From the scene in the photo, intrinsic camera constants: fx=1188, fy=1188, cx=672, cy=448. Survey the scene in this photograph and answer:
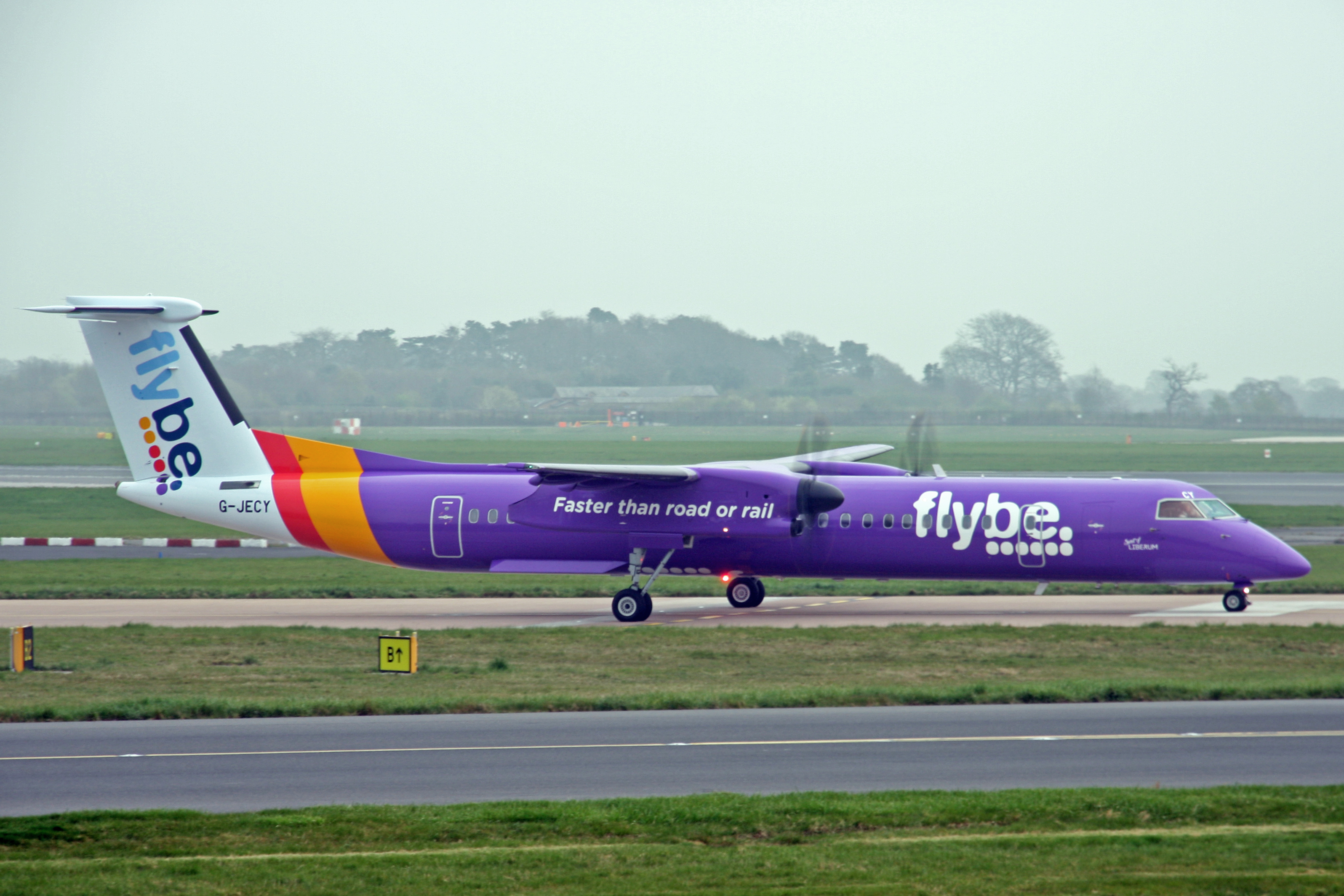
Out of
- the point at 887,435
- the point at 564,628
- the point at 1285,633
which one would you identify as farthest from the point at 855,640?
the point at 887,435

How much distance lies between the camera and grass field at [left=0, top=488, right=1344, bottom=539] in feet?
136

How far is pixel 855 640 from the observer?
21.1 m

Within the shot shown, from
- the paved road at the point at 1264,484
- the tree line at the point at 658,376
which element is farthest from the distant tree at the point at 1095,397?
the paved road at the point at 1264,484

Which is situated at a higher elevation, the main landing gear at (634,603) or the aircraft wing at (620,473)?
the aircraft wing at (620,473)

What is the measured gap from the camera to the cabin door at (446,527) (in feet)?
83.2

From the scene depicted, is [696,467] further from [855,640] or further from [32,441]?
[32,441]

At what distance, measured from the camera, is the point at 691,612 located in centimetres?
2609

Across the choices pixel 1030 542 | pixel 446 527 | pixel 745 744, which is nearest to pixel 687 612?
pixel 446 527

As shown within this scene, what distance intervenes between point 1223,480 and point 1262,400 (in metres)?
61.7

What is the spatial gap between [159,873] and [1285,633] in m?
18.9

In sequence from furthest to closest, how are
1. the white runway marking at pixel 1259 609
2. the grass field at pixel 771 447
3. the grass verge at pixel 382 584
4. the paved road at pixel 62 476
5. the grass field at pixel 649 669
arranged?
1. the grass field at pixel 771 447
2. the paved road at pixel 62 476
3. the grass verge at pixel 382 584
4. the white runway marking at pixel 1259 609
5. the grass field at pixel 649 669

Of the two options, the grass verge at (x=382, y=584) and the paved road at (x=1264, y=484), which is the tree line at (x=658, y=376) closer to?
the paved road at (x=1264, y=484)

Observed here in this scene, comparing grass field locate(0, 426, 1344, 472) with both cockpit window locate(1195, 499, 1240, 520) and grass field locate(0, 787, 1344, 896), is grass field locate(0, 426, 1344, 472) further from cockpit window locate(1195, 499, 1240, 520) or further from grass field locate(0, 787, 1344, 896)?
grass field locate(0, 787, 1344, 896)

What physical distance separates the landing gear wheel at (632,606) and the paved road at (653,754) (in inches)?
343
